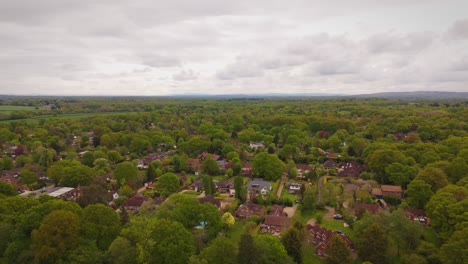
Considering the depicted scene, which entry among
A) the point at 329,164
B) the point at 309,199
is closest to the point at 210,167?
the point at 309,199

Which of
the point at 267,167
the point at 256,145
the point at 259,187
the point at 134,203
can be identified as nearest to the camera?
the point at 134,203

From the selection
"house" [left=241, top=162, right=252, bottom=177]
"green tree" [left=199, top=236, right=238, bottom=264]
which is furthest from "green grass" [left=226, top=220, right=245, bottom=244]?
"house" [left=241, top=162, right=252, bottom=177]

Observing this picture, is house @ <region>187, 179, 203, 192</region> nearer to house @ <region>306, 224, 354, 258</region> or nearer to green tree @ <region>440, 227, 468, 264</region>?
house @ <region>306, 224, 354, 258</region>

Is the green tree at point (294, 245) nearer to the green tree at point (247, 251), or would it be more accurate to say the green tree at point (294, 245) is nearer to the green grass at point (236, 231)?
the green tree at point (247, 251)

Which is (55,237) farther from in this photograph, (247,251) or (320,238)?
(320,238)

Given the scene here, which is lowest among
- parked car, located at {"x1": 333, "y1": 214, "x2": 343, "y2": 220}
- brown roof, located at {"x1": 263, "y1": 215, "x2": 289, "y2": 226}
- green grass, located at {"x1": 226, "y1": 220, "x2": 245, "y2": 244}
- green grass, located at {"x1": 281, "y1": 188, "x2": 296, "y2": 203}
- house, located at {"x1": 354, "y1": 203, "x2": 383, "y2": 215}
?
green grass, located at {"x1": 281, "y1": 188, "x2": 296, "y2": 203}

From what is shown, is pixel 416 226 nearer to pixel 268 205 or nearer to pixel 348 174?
pixel 268 205
